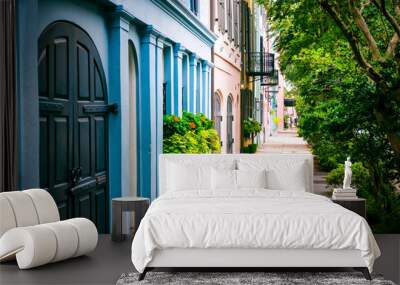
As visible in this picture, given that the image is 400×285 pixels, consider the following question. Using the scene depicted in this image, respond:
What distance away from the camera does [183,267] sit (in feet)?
20.4

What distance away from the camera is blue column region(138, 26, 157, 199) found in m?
10.2

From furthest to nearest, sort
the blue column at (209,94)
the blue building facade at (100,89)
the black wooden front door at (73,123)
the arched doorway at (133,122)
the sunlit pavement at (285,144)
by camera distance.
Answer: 1. the sunlit pavement at (285,144)
2. the blue column at (209,94)
3. the arched doorway at (133,122)
4. the black wooden front door at (73,123)
5. the blue building facade at (100,89)

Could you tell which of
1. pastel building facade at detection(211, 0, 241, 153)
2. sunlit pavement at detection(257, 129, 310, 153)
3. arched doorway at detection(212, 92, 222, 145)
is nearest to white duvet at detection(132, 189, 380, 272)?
pastel building facade at detection(211, 0, 241, 153)

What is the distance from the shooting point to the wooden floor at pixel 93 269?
18.9 ft

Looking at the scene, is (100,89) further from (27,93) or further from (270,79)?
(270,79)

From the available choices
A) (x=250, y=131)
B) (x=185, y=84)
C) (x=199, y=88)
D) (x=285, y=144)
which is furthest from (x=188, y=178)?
(x=285, y=144)

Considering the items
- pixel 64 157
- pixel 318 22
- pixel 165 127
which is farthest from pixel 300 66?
pixel 64 157

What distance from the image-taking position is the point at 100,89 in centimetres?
825

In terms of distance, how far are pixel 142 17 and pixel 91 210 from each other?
9.67 feet

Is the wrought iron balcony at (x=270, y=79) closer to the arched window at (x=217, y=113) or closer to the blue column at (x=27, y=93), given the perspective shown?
the arched window at (x=217, y=113)

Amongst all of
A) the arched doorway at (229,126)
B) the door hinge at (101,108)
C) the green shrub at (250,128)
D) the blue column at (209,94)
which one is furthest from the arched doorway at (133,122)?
the green shrub at (250,128)

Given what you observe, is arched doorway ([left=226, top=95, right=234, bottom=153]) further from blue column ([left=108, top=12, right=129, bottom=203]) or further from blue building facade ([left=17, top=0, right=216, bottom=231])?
blue column ([left=108, top=12, right=129, bottom=203])

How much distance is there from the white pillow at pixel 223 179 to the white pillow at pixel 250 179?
0.05 metres

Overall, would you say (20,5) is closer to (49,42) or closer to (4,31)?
(4,31)
